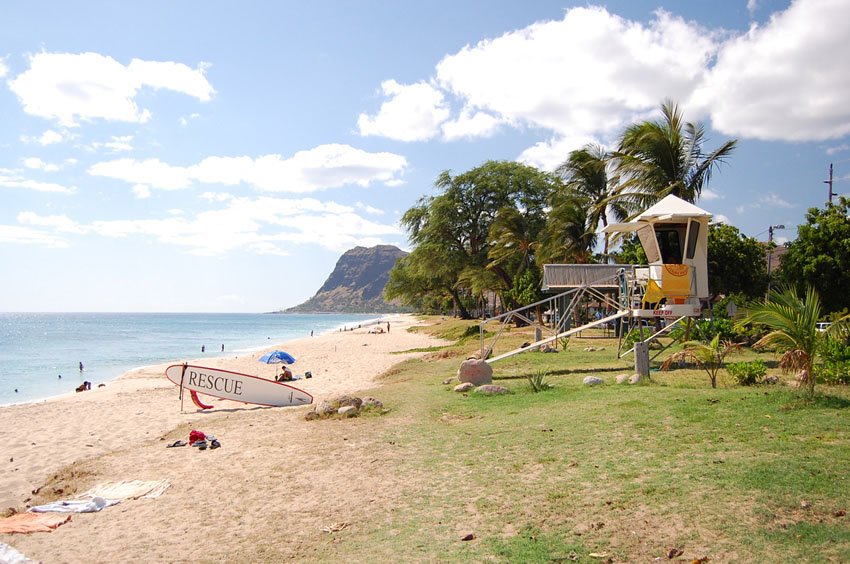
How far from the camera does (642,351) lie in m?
12.6

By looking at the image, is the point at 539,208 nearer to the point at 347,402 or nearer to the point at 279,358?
the point at 279,358

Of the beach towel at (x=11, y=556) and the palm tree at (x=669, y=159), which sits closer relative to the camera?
the beach towel at (x=11, y=556)

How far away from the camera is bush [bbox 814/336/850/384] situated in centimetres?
984

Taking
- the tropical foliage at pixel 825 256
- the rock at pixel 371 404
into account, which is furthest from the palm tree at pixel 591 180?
the rock at pixel 371 404

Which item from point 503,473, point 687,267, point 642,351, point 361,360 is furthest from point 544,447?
point 361,360

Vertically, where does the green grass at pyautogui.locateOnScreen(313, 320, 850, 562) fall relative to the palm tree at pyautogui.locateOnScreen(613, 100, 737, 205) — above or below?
below

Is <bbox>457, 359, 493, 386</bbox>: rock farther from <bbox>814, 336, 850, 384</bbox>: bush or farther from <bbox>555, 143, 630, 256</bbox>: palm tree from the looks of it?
<bbox>555, 143, 630, 256</bbox>: palm tree

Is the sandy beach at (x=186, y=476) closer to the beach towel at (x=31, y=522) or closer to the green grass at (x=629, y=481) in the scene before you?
the beach towel at (x=31, y=522)

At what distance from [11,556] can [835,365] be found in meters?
11.5

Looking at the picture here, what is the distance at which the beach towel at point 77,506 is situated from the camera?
309 inches

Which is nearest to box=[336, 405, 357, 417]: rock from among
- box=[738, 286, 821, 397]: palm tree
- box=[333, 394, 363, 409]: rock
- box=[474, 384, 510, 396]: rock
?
box=[333, 394, 363, 409]: rock

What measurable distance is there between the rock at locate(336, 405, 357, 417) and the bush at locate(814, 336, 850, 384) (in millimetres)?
8055

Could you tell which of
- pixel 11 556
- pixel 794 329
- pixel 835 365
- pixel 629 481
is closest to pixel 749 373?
pixel 835 365

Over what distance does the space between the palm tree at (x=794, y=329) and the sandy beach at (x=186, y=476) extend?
5.70 m
